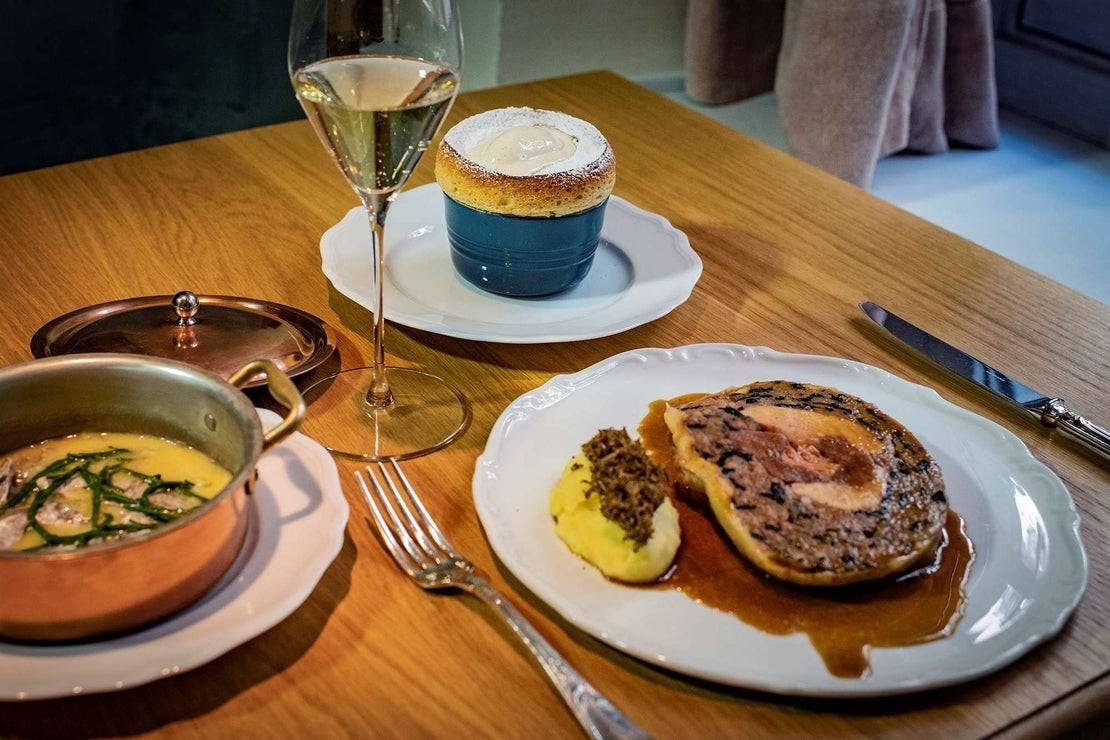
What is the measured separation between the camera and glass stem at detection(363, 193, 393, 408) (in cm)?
92

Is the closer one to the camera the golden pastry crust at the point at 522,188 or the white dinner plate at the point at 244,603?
the white dinner plate at the point at 244,603

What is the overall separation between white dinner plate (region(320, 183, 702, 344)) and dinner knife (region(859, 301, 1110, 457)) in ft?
0.71

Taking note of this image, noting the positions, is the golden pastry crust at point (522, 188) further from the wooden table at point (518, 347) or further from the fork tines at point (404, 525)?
the fork tines at point (404, 525)

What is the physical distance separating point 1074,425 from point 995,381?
10 centimetres

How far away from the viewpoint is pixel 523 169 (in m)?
1.07

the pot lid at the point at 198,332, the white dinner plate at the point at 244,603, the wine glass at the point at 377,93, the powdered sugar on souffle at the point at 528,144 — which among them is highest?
the wine glass at the point at 377,93

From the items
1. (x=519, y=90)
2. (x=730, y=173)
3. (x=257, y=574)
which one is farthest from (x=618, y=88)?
(x=257, y=574)

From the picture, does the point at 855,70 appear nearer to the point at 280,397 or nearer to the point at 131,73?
the point at 131,73

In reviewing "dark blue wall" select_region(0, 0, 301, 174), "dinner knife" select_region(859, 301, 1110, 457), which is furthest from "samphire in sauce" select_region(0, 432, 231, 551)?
"dark blue wall" select_region(0, 0, 301, 174)

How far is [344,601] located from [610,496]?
0.20 m

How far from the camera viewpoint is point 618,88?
1.77 meters

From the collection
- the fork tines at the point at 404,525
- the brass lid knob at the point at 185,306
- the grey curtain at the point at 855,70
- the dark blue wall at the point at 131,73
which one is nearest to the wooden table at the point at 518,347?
the fork tines at the point at 404,525

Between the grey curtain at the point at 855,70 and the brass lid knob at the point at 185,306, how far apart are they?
229cm

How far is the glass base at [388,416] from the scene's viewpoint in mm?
913
